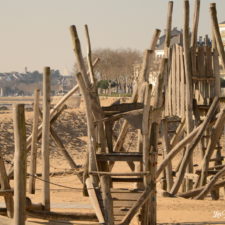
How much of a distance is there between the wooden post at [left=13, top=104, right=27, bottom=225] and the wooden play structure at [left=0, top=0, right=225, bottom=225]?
1 centimetres

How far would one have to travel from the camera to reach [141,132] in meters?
12.7

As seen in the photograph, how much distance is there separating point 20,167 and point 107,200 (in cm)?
180

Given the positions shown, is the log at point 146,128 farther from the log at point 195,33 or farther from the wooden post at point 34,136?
the log at point 195,33

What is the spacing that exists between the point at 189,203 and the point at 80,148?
62.0 ft

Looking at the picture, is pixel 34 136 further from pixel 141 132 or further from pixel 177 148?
pixel 141 132

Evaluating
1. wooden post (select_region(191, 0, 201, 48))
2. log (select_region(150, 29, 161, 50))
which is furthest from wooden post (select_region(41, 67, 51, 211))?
wooden post (select_region(191, 0, 201, 48))

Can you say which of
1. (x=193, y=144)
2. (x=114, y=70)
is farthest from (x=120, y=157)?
(x=114, y=70)

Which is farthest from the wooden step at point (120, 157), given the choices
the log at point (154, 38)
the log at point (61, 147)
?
the log at point (61, 147)

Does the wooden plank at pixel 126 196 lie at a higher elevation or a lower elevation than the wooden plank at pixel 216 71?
lower

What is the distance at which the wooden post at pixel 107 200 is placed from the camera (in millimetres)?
11758

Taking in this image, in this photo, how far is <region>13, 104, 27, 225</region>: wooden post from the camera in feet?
34.4

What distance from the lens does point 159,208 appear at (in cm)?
1523

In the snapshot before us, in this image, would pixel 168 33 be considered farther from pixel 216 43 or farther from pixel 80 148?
pixel 80 148

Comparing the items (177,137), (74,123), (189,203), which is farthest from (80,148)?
(189,203)
